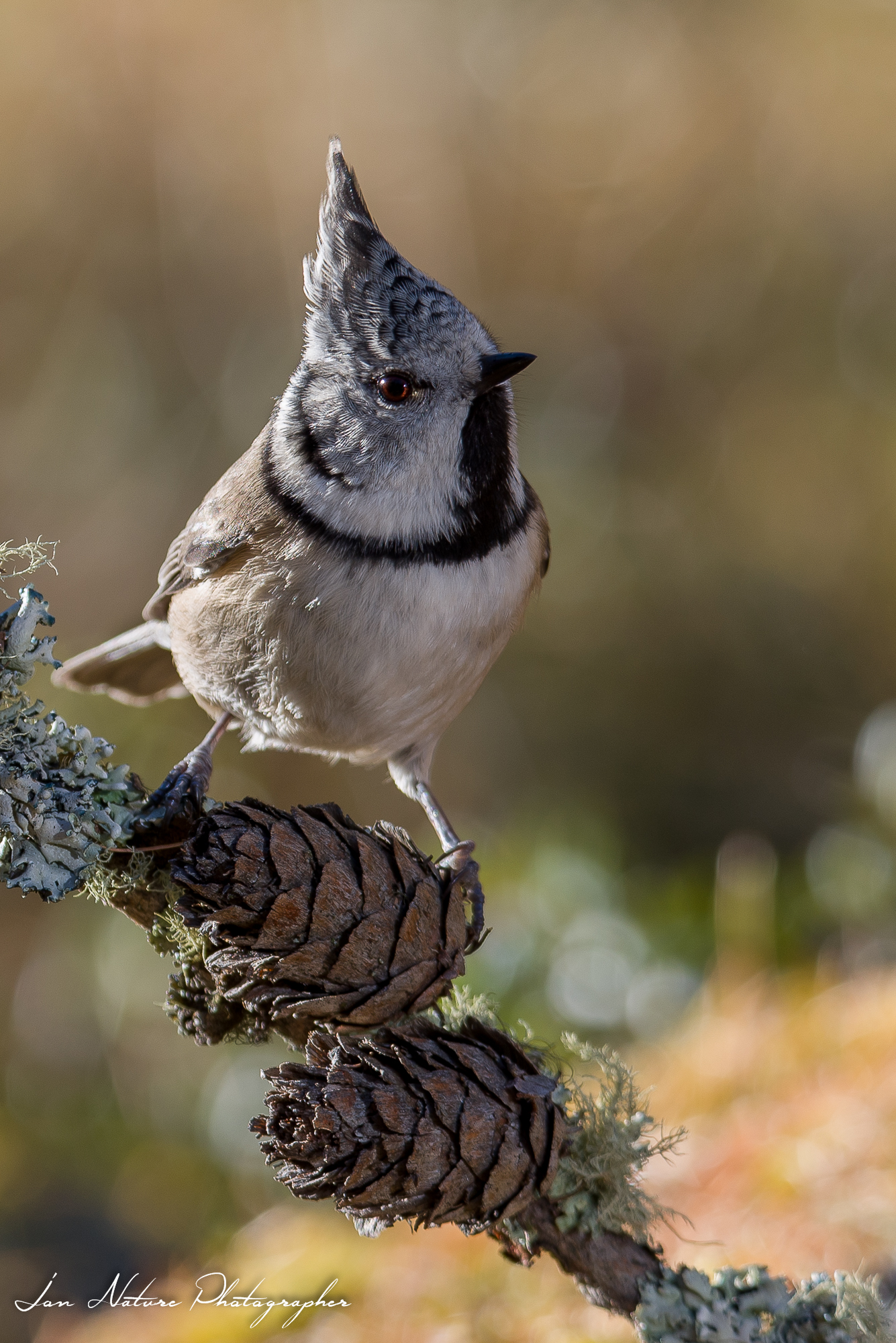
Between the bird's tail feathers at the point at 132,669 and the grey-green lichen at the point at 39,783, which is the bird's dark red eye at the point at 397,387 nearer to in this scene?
the bird's tail feathers at the point at 132,669

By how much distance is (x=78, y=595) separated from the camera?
2818 millimetres

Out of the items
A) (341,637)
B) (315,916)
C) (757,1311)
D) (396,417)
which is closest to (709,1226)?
(757,1311)

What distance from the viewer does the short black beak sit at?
4.91 feet

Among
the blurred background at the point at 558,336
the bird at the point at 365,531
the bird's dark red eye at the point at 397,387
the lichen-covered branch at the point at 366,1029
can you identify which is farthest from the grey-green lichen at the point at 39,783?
the blurred background at the point at 558,336

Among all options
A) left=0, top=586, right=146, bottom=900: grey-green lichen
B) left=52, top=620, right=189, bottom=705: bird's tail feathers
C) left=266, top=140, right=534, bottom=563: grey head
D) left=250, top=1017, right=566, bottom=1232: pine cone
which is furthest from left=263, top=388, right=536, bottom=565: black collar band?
left=250, top=1017, right=566, bottom=1232: pine cone

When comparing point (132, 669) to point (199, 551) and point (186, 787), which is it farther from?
point (186, 787)

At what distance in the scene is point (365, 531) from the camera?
1492 mm

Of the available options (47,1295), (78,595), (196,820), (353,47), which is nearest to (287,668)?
(196,820)

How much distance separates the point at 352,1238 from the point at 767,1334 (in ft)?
2.38

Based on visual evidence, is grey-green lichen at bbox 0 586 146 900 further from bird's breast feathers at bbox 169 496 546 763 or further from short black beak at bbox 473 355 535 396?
short black beak at bbox 473 355 535 396

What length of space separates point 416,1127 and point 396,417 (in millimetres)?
1024

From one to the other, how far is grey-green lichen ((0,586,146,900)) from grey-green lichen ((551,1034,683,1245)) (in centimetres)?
48

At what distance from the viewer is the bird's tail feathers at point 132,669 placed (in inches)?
78.0

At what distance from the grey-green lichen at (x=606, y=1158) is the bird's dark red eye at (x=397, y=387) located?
0.94 m
